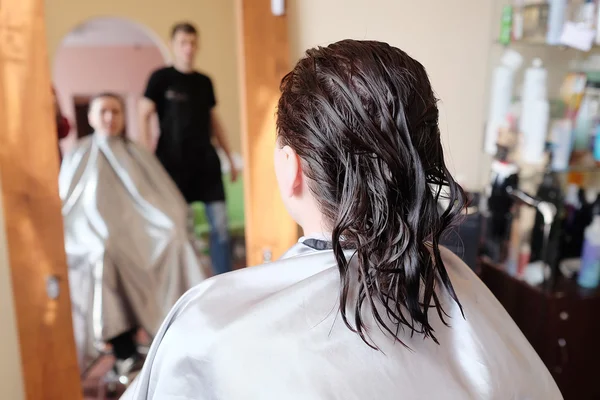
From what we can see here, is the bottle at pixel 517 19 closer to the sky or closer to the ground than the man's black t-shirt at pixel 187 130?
closer to the sky

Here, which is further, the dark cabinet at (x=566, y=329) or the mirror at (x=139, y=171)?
the dark cabinet at (x=566, y=329)

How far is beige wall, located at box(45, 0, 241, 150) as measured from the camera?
1.17 m

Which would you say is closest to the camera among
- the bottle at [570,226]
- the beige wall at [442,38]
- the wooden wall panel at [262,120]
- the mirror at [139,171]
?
the mirror at [139,171]

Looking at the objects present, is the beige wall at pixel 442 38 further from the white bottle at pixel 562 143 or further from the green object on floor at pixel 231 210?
the green object on floor at pixel 231 210

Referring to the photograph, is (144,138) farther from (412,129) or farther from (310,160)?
(412,129)

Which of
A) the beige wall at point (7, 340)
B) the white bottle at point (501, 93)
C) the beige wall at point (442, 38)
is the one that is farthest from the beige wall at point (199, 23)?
the white bottle at point (501, 93)

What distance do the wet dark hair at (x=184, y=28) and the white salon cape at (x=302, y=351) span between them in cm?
70

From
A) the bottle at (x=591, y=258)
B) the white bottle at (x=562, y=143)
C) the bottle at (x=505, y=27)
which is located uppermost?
the bottle at (x=505, y=27)

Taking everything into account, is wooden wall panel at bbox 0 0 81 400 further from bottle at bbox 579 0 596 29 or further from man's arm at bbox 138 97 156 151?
bottle at bbox 579 0 596 29

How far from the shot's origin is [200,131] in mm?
1358

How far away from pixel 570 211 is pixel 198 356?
64.2 inches

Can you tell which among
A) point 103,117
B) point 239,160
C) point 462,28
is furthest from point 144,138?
point 462,28

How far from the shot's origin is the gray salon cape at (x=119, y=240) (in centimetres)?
127

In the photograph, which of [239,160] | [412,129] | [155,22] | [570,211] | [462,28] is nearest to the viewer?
[412,129]
